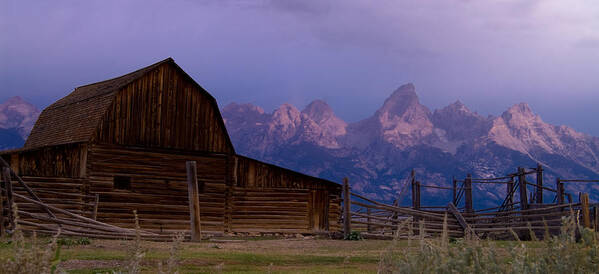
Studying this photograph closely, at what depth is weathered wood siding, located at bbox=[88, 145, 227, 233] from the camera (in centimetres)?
2511

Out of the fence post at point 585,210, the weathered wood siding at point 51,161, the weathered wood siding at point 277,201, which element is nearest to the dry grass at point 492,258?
the fence post at point 585,210

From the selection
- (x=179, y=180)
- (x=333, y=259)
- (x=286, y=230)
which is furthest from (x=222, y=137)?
(x=333, y=259)

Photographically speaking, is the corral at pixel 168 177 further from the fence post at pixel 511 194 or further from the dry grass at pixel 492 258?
the dry grass at pixel 492 258

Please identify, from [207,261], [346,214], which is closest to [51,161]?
[346,214]

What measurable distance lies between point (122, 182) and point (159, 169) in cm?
166

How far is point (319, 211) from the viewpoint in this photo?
97.0ft

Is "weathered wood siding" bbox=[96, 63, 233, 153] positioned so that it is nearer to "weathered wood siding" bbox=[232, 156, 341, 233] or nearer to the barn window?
the barn window

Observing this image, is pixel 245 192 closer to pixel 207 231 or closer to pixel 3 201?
pixel 207 231

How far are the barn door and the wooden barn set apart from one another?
5 cm

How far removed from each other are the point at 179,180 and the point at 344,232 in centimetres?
861

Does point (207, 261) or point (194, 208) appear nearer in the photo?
point (207, 261)

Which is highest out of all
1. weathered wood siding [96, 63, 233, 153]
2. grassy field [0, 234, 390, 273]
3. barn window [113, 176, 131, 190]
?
weathered wood siding [96, 63, 233, 153]

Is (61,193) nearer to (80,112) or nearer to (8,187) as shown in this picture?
(80,112)

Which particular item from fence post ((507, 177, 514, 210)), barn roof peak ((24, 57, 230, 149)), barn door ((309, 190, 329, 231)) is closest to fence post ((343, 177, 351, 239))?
barn door ((309, 190, 329, 231))
